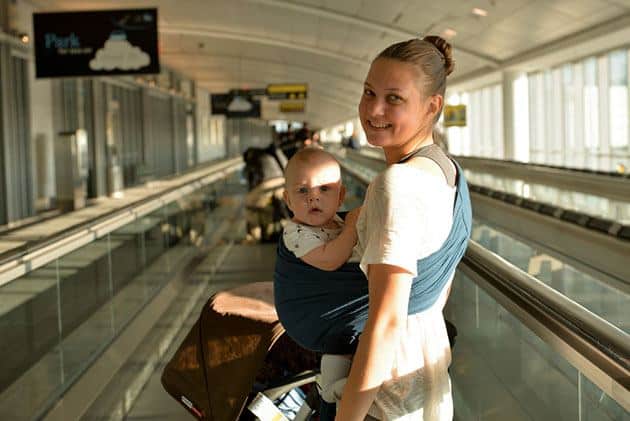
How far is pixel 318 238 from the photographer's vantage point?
2178 millimetres

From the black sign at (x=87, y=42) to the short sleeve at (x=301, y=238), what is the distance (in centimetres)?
1171

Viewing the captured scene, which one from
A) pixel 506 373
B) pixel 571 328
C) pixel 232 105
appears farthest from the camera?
pixel 232 105

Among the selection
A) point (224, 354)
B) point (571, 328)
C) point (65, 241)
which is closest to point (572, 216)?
point (65, 241)

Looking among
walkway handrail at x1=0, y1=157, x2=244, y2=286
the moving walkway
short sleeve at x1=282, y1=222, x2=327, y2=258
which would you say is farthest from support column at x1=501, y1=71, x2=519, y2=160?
short sleeve at x1=282, y1=222, x2=327, y2=258

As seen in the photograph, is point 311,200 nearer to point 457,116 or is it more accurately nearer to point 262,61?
point 457,116

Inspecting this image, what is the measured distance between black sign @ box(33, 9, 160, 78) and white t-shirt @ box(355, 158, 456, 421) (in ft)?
39.6

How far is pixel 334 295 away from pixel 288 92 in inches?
1220

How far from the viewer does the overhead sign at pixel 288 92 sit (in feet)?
106

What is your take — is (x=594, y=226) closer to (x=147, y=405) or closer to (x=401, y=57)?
(x=147, y=405)

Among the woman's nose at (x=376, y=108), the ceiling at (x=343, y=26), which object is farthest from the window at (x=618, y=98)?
the woman's nose at (x=376, y=108)

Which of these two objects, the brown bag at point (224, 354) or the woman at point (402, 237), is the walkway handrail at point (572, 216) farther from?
the woman at point (402, 237)

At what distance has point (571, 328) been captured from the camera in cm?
221

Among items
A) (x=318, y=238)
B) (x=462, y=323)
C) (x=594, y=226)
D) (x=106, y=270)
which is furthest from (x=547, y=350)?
(x=594, y=226)

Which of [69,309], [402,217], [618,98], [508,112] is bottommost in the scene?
[69,309]
